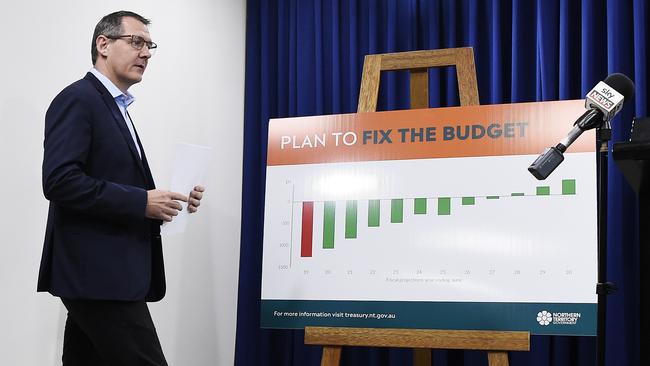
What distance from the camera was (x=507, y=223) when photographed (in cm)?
271

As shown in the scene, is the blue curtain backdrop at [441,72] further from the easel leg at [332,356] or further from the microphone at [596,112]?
the microphone at [596,112]

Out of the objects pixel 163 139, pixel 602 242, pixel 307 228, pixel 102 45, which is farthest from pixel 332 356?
pixel 102 45

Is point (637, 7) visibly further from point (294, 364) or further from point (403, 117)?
point (294, 364)

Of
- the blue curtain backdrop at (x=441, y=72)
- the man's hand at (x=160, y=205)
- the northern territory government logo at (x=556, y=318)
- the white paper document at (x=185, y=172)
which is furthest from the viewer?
the blue curtain backdrop at (x=441, y=72)

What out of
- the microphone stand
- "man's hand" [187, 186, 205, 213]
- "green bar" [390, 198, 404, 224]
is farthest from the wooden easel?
"man's hand" [187, 186, 205, 213]

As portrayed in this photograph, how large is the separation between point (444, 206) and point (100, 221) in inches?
51.1

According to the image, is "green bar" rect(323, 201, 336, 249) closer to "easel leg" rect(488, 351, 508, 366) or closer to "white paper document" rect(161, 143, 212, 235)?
"easel leg" rect(488, 351, 508, 366)

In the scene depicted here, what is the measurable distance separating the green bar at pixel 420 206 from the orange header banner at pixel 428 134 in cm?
17

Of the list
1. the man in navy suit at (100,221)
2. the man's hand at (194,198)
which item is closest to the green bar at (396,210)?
the man's hand at (194,198)

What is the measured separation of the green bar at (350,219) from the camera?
288cm

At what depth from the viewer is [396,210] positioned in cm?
285

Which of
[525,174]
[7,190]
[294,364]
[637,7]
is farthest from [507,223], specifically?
[7,190]

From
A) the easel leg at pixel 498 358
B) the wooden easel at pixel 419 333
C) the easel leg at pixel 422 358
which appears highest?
the wooden easel at pixel 419 333

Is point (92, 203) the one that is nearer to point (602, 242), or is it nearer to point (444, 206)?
point (602, 242)
